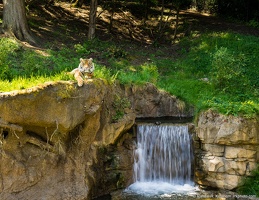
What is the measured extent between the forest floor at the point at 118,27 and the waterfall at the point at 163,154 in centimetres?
795

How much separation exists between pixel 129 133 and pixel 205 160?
2.27 m

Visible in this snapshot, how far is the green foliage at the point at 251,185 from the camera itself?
1058 cm

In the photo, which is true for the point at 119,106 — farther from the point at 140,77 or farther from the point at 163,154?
the point at 140,77

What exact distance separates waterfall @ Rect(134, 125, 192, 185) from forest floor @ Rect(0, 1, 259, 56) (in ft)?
26.1

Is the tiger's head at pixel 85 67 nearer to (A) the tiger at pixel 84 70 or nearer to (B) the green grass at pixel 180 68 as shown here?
(A) the tiger at pixel 84 70

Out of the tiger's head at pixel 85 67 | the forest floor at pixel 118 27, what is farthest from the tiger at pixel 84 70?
the forest floor at pixel 118 27

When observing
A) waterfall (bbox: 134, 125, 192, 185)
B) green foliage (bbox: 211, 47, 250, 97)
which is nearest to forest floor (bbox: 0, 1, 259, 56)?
green foliage (bbox: 211, 47, 250, 97)

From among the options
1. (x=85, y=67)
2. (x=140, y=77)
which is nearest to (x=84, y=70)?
(x=85, y=67)

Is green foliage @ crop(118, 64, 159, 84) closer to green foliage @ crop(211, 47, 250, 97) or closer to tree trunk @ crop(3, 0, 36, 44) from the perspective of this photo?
green foliage @ crop(211, 47, 250, 97)

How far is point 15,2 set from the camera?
53.6 ft

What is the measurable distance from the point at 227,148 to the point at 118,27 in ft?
45.7

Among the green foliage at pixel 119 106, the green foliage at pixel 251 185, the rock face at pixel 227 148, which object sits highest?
the green foliage at pixel 119 106

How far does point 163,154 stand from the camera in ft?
39.1

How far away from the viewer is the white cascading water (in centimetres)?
1173
